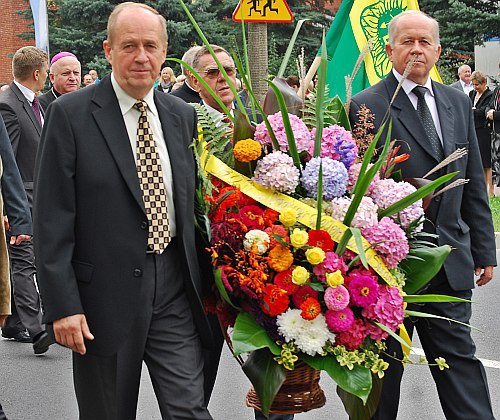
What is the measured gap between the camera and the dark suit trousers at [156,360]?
402 centimetres

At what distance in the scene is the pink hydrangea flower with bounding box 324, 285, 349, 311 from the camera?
12.9 ft

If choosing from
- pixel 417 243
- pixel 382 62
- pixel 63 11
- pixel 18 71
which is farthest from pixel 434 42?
pixel 63 11

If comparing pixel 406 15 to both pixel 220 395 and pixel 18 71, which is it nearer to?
pixel 220 395

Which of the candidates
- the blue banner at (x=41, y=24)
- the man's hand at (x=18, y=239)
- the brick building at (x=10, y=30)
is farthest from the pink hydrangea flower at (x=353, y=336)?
the brick building at (x=10, y=30)

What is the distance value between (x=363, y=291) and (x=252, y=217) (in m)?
0.53

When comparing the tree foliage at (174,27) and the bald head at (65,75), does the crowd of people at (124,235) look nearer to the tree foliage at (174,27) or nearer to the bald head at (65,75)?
the bald head at (65,75)

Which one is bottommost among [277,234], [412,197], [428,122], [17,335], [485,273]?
[17,335]

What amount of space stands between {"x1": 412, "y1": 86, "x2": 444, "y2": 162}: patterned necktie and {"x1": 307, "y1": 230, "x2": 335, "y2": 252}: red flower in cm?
118

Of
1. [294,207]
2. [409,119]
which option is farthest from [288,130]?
[409,119]

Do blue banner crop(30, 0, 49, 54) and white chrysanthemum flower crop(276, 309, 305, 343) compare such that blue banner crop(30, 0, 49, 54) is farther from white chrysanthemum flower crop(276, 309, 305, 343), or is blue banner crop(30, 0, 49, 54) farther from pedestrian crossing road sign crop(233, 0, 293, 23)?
white chrysanthemum flower crop(276, 309, 305, 343)

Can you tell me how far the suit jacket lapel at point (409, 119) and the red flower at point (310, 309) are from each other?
4.32ft

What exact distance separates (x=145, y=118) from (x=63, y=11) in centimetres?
2537

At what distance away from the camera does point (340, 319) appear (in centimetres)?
399

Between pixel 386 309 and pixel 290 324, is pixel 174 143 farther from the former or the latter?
pixel 386 309
